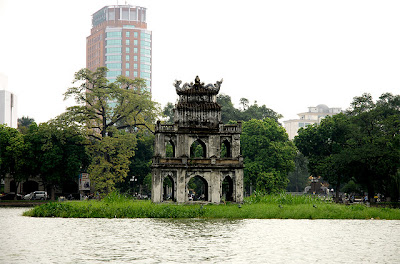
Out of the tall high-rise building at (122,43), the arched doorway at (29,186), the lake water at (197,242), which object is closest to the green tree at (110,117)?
the arched doorway at (29,186)

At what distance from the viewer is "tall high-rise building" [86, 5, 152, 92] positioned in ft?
519

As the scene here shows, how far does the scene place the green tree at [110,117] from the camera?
209 feet

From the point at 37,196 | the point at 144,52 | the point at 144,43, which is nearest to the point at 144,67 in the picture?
the point at 144,52

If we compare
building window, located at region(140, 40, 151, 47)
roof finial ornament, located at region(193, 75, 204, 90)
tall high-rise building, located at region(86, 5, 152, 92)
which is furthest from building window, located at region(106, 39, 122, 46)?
roof finial ornament, located at region(193, 75, 204, 90)

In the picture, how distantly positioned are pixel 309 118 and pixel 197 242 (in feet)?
473

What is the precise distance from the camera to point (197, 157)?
51500mm

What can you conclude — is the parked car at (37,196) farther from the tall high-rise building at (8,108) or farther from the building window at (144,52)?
the building window at (144,52)

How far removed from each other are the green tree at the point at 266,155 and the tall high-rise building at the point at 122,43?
92858 millimetres

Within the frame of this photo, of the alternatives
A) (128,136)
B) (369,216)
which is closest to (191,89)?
(128,136)

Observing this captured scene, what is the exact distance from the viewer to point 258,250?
2309 cm

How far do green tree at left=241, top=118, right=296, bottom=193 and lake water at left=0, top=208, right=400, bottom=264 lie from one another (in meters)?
28.5

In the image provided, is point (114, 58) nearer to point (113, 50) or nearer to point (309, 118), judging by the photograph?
point (113, 50)

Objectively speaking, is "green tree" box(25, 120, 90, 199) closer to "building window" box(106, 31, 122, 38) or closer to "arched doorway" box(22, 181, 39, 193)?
"arched doorway" box(22, 181, 39, 193)

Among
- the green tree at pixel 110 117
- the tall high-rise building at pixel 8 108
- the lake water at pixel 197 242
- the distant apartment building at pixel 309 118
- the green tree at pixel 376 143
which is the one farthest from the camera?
the distant apartment building at pixel 309 118
